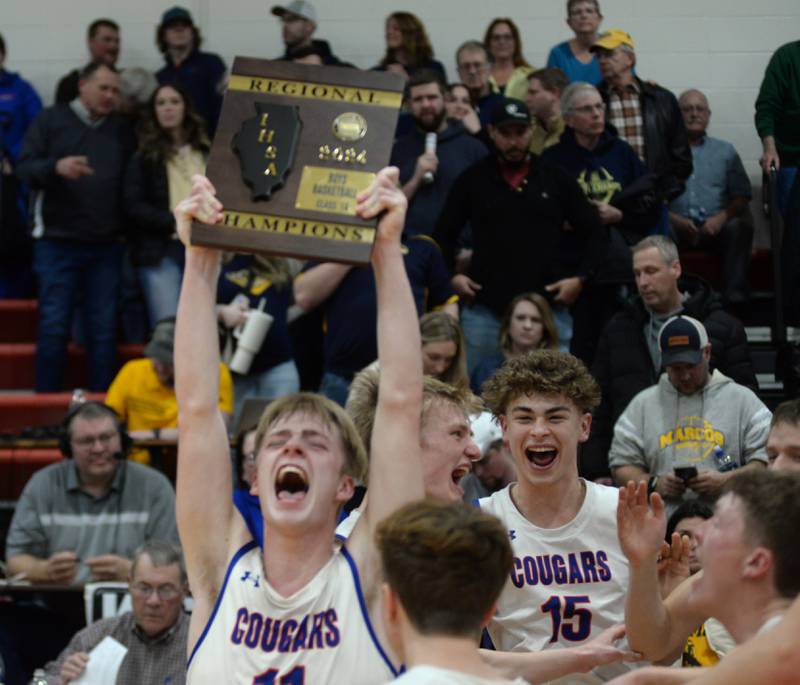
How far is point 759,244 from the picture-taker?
11820mm

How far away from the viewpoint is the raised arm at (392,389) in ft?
12.1

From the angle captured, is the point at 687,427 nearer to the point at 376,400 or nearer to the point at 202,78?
the point at 376,400

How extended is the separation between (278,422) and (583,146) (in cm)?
585

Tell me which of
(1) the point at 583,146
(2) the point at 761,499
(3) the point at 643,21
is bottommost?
(2) the point at 761,499

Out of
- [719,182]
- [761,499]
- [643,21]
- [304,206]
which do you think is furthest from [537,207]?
[761,499]

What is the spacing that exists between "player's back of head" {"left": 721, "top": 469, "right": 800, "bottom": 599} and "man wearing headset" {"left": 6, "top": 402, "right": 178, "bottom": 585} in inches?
188

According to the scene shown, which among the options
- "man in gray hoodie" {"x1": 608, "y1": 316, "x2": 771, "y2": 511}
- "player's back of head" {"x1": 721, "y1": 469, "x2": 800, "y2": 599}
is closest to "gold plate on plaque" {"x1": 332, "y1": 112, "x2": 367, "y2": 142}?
"player's back of head" {"x1": 721, "y1": 469, "x2": 800, "y2": 599}

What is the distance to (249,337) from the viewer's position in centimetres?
851

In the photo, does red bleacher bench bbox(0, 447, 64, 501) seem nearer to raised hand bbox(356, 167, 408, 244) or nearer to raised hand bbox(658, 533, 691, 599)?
raised hand bbox(658, 533, 691, 599)

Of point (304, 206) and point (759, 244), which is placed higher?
point (759, 244)

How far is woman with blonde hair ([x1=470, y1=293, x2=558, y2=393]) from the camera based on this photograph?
25.6 feet

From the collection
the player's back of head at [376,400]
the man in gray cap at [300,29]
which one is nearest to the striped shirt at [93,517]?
the player's back of head at [376,400]

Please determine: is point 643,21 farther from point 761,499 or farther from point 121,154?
point 761,499

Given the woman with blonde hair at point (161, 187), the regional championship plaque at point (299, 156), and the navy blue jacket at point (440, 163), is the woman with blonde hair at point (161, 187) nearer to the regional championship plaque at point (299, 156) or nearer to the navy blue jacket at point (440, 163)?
the navy blue jacket at point (440, 163)
